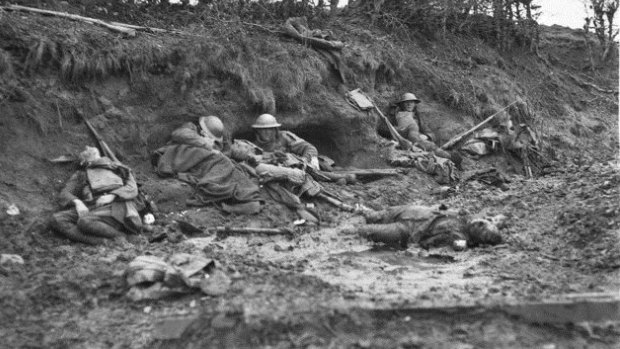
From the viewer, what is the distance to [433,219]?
7.78 meters

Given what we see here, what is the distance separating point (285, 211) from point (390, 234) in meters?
2.03

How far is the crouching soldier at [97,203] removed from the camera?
7465mm

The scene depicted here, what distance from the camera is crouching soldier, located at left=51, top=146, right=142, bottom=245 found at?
294 inches

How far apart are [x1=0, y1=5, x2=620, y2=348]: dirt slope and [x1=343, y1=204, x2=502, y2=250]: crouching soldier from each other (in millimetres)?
210

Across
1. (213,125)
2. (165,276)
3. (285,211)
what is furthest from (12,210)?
(285,211)

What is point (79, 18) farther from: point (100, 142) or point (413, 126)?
point (413, 126)

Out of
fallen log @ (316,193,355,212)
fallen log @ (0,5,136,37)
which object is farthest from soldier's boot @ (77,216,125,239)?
fallen log @ (0,5,136,37)

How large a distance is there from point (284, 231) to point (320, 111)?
430 cm

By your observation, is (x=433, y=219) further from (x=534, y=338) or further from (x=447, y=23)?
(x=447, y=23)

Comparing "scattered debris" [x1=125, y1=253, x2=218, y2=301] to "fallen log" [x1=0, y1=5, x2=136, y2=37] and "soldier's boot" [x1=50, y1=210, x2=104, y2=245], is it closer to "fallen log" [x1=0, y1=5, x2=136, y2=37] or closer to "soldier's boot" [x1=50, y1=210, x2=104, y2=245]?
"soldier's boot" [x1=50, y1=210, x2=104, y2=245]

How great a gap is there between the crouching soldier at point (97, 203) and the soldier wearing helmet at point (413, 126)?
6.56 m

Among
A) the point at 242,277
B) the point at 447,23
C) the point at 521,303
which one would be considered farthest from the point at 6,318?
the point at 447,23

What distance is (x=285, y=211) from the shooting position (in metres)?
9.38

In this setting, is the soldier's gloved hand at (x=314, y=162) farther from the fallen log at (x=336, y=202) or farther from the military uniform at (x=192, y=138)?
the military uniform at (x=192, y=138)
